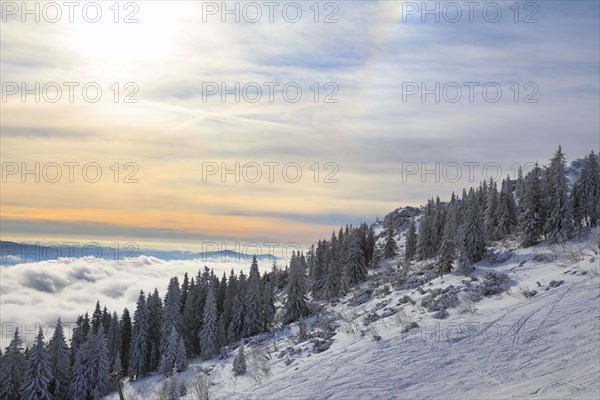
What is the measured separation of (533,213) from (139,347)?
57.8m

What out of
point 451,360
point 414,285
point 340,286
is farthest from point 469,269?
point 340,286

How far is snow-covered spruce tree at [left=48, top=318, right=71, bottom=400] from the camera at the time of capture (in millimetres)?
53428

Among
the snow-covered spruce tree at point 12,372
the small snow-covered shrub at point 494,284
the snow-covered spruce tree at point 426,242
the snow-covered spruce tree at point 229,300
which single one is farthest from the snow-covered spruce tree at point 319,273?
the small snow-covered shrub at point 494,284

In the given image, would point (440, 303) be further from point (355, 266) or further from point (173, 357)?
point (355, 266)

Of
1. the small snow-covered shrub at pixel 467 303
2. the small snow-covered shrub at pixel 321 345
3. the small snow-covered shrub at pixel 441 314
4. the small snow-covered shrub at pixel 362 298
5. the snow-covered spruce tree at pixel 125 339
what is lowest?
the snow-covered spruce tree at pixel 125 339

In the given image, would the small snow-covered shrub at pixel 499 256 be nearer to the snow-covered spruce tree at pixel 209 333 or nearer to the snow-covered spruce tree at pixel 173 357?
the snow-covered spruce tree at pixel 209 333

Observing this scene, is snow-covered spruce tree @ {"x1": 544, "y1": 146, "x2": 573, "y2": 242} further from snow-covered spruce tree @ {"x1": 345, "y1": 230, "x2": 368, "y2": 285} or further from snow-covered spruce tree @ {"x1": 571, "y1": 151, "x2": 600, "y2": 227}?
snow-covered spruce tree @ {"x1": 345, "y1": 230, "x2": 368, "y2": 285}

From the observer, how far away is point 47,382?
5000cm

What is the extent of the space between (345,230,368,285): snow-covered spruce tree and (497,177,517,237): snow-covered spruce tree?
23563mm

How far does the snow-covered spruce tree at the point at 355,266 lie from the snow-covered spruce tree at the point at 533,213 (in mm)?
30070

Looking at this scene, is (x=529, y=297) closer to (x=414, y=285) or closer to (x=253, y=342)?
(x=414, y=285)

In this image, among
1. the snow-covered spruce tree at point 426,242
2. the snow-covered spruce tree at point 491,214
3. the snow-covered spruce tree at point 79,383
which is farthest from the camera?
the snow-covered spruce tree at point 426,242

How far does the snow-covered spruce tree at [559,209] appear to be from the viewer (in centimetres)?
4716

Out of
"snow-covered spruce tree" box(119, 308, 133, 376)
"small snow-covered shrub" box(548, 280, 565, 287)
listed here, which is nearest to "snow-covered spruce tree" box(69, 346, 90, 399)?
"snow-covered spruce tree" box(119, 308, 133, 376)
